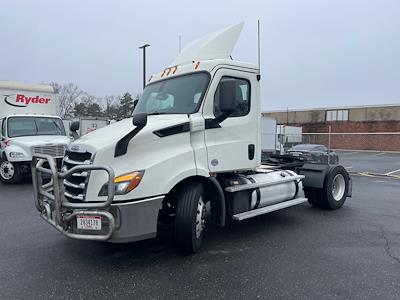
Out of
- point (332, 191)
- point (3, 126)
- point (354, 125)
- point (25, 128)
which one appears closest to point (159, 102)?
point (332, 191)

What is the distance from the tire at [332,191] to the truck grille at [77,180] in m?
5.12

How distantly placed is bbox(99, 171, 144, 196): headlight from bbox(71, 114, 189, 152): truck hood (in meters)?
0.45

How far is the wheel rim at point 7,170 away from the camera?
10812mm

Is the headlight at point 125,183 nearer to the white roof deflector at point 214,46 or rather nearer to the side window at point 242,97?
the side window at point 242,97

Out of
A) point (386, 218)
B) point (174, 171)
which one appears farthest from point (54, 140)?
point (386, 218)

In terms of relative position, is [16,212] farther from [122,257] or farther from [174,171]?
A: [174,171]

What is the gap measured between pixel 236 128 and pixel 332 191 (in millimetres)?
3472

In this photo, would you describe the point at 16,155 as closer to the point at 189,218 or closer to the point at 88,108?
the point at 189,218

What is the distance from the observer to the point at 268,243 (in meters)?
5.23

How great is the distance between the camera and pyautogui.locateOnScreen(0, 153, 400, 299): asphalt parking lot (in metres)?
3.68

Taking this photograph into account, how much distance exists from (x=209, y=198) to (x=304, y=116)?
36037 mm

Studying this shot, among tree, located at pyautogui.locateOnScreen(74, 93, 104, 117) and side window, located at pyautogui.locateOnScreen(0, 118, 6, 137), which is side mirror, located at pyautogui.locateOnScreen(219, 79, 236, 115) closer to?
side window, located at pyautogui.locateOnScreen(0, 118, 6, 137)

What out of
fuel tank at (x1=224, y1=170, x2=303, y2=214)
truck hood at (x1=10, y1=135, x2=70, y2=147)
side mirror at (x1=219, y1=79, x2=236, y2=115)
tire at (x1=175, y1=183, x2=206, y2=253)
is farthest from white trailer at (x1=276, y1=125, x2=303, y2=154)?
tire at (x1=175, y1=183, x2=206, y2=253)

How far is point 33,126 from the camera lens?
12.0 m
